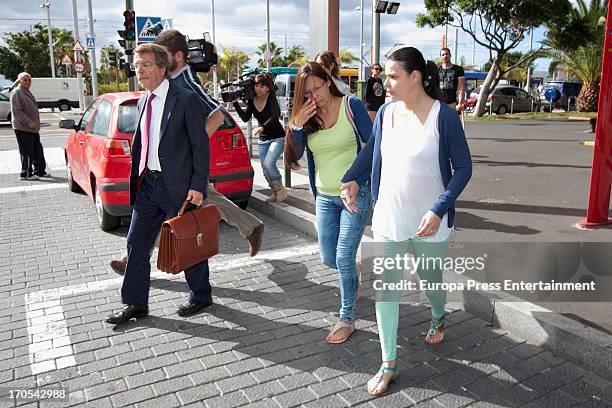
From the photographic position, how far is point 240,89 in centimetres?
662

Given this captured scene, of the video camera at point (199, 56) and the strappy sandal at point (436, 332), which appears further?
the video camera at point (199, 56)

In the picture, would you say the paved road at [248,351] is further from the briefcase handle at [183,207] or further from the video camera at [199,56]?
the video camera at [199,56]

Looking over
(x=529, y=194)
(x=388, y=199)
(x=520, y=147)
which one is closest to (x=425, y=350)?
(x=388, y=199)

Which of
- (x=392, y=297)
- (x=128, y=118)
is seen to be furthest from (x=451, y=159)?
(x=128, y=118)

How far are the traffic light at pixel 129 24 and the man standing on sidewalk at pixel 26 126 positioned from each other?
14.8ft

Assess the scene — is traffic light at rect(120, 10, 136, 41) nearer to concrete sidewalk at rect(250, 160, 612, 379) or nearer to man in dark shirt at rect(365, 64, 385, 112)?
man in dark shirt at rect(365, 64, 385, 112)

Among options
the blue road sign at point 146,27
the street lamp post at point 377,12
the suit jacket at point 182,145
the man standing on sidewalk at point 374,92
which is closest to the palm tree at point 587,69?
the street lamp post at point 377,12

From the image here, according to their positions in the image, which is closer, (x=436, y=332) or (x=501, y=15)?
(x=436, y=332)

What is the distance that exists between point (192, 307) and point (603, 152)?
14.0 feet

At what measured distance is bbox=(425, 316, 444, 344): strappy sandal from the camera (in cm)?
347

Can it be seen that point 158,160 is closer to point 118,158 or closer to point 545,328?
point 118,158

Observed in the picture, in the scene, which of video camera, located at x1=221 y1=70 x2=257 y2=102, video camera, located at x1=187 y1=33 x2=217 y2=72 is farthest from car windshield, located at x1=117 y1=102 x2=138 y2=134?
video camera, located at x1=187 y1=33 x2=217 y2=72

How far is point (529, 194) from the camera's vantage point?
7395 millimetres

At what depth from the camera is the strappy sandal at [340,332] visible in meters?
3.53
